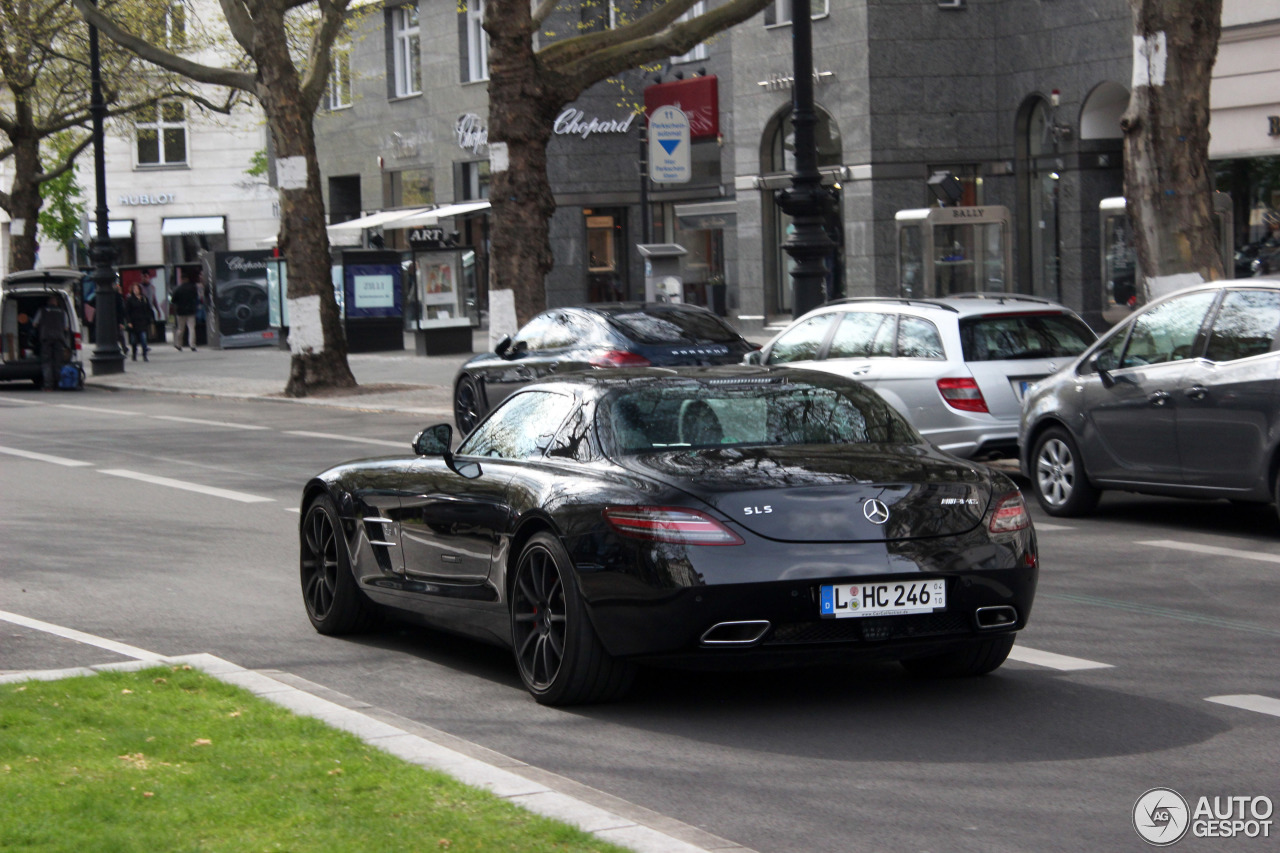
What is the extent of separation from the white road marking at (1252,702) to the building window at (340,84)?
1749 inches

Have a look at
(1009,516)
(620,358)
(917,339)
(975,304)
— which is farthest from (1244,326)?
(620,358)

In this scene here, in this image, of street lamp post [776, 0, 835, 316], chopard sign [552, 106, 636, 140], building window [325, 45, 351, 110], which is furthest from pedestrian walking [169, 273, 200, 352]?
street lamp post [776, 0, 835, 316]

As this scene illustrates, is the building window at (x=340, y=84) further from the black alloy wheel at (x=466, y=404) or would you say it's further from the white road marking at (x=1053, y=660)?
the white road marking at (x=1053, y=660)

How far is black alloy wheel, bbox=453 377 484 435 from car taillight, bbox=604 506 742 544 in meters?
12.2

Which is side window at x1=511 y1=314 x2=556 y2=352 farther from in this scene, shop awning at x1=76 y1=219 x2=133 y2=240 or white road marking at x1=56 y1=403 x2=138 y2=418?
shop awning at x1=76 y1=219 x2=133 y2=240

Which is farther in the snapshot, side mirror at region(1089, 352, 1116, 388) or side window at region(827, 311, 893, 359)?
side window at region(827, 311, 893, 359)

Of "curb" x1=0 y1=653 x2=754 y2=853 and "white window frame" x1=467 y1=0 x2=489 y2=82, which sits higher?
Result: "white window frame" x1=467 y1=0 x2=489 y2=82

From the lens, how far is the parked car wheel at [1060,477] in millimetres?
12336

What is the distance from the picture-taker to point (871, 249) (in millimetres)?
31156

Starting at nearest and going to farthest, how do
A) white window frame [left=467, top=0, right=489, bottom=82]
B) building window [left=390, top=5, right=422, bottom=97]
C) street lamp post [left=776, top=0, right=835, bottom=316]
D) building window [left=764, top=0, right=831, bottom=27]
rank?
street lamp post [left=776, top=0, right=835, bottom=316], building window [left=764, top=0, right=831, bottom=27], white window frame [left=467, top=0, right=489, bottom=82], building window [left=390, top=5, right=422, bottom=97]

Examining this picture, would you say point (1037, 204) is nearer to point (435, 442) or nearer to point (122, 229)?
point (435, 442)

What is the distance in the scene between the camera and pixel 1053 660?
7.59 metres

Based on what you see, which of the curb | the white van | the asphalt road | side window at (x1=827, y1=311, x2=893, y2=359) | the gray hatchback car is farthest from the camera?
the white van

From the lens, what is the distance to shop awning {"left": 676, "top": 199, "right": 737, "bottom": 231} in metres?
37.0
